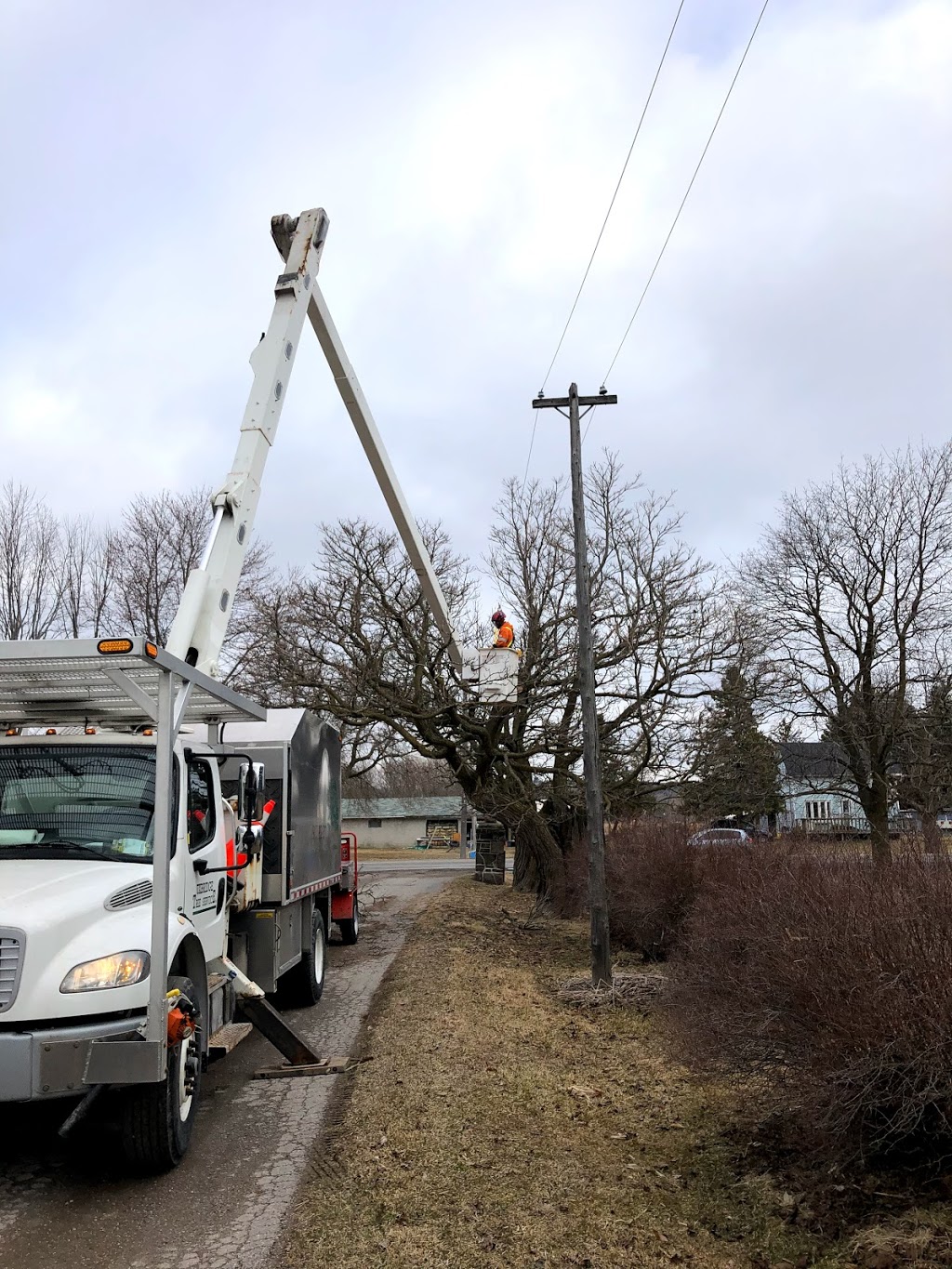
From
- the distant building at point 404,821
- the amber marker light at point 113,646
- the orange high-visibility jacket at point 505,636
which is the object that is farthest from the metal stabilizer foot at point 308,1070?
the distant building at point 404,821

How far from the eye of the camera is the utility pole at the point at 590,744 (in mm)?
11805

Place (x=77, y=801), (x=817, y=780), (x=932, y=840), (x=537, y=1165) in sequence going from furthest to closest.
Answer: (x=817, y=780) → (x=932, y=840) → (x=77, y=801) → (x=537, y=1165)

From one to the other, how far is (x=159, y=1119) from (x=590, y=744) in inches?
310

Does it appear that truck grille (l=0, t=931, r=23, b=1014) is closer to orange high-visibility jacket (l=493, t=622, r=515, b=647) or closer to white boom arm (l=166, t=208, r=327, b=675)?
white boom arm (l=166, t=208, r=327, b=675)

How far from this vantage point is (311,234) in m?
10.5

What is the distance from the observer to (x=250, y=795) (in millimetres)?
7180

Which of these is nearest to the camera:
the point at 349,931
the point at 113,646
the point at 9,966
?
the point at 9,966

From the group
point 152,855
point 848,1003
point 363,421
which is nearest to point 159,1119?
point 152,855

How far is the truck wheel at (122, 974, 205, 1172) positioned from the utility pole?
22.7 feet

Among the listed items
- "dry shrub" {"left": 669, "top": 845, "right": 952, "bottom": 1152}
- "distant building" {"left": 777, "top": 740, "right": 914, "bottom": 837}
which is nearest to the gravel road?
"dry shrub" {"left": 669, "top": 845, "right": 952, "bottom": 1152}

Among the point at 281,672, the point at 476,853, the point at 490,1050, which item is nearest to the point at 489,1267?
Result: the point at 490,1050

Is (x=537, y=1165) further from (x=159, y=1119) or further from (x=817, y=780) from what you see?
(x=817, y=780)

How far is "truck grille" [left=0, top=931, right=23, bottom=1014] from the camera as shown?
185 inches

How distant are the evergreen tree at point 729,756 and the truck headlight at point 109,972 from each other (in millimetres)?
14871
